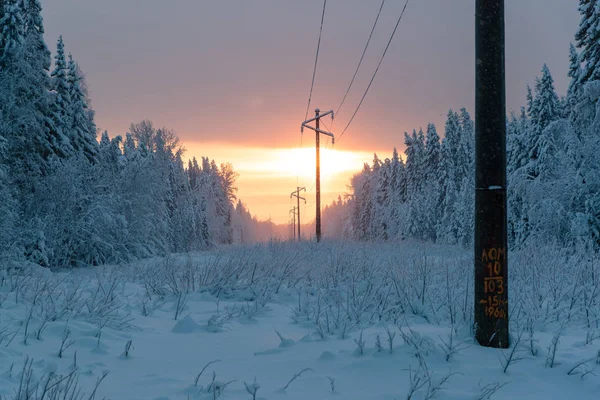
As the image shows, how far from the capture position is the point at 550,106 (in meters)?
27.7

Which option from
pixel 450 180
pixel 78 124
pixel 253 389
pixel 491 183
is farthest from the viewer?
pixel 450 180

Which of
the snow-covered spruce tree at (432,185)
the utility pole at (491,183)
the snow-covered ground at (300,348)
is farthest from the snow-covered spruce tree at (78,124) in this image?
the snow-covered spruce tree at (432,185)

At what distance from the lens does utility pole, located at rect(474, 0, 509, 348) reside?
13.7 ft

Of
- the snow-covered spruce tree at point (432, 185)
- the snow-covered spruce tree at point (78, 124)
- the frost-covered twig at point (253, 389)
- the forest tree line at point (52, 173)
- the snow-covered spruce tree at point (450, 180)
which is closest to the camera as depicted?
the frost-covered twig at point (253, 389)

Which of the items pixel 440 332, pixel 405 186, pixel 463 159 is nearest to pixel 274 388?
pixel 440 332

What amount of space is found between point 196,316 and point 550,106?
28.1 metres

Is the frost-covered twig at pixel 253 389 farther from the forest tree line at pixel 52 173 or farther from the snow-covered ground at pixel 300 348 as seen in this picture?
the forest tree line at pixel 52 173

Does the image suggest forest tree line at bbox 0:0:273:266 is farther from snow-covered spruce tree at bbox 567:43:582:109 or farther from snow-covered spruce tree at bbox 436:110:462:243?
snow-covered spruce tree at bbox 436:110:462:243

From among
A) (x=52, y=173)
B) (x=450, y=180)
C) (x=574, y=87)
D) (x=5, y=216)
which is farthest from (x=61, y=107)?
(x=450, y=180)

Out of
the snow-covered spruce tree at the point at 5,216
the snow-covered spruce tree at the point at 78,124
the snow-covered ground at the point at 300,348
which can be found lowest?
the snow-covered ground at the point at 300,348

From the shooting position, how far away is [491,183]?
4.19 metres

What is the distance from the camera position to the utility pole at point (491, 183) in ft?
13.7

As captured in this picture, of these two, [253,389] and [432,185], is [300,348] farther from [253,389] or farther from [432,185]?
[432,185]

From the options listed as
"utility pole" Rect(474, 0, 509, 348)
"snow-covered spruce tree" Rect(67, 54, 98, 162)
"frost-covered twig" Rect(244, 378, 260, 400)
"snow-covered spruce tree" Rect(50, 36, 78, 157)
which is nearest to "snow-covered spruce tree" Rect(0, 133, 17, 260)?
"snow-covered spruce tree" Rect(50, 36, 78, 157)
